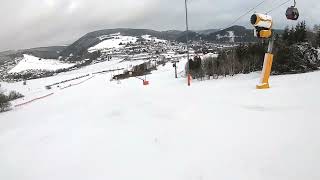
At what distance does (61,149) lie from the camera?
25.7ft

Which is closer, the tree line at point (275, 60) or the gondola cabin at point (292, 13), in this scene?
the gondola cabin at point (292, 13)

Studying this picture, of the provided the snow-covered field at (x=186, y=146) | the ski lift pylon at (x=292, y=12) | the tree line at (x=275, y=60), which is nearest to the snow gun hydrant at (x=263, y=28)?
the ski lift pylon at (x=292, y=12)

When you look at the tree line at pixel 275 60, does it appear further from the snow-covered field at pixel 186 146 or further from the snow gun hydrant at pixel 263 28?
the snow-covered field at pixel 186 146

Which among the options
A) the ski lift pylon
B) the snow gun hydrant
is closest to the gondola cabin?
the ski lift pylon

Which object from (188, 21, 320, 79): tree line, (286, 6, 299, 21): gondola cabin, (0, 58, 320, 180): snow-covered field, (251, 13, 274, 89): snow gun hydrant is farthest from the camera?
(188, 21, 320, 79): tree line

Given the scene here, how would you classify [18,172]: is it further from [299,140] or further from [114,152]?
[299,140]

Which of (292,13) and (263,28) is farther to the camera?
(263,28)

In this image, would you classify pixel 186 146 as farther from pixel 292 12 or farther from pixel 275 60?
pixel 275 60

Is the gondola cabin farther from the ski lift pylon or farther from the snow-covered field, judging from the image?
the snow-covered field

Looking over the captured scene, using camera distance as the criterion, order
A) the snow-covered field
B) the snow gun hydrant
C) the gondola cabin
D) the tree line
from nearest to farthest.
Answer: the snow-covered field
the gondola cabin
the snow gun hydrant
the tree line

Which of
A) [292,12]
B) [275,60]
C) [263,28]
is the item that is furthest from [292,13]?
[275,60]

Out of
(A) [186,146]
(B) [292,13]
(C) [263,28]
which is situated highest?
(B) [292,13]

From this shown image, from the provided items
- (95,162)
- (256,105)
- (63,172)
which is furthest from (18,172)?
(256,105)

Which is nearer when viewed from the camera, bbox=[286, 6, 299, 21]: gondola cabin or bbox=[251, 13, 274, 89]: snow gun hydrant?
bbox=[286, 6, 299, 21]: gondola cabin
